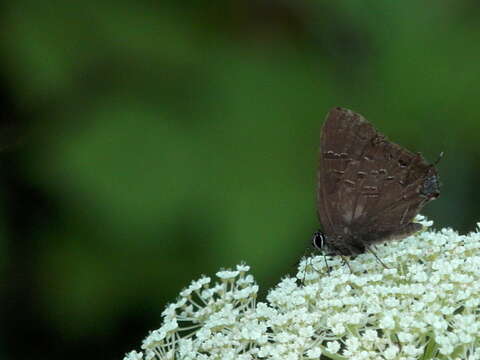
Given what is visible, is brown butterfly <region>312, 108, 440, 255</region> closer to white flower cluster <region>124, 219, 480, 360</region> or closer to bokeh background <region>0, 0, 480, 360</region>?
white flower cluster <region>124, 219, 480, 360</region>

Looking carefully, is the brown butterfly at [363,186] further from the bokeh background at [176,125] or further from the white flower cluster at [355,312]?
the bokeh background at [176,125]

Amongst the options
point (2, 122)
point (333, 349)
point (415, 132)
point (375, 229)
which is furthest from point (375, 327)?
point (2, 122)

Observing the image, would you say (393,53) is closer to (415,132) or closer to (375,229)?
(415,132)

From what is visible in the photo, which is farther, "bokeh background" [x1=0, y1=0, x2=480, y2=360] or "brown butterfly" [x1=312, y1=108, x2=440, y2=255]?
"bokeh background" [x1=0, y1=0, x2=480, y2=360]

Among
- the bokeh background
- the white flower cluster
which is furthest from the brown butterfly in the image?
the bokeh background

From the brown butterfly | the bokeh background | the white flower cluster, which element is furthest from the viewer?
the bokeh background
